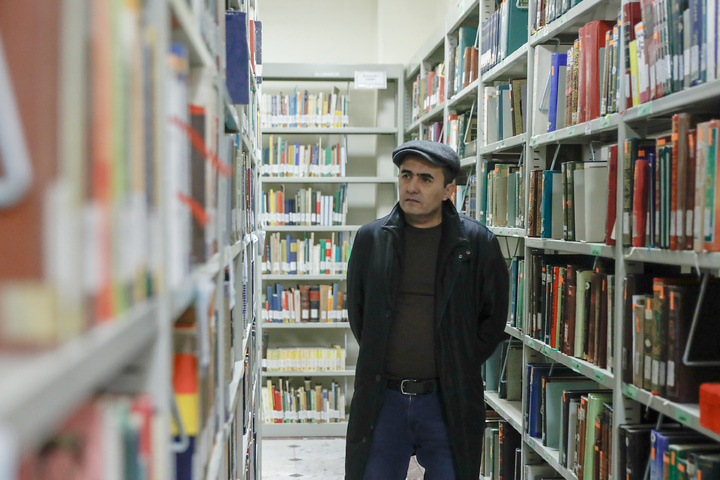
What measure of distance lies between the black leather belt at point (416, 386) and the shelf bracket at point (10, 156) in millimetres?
1886

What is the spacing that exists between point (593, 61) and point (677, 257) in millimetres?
800

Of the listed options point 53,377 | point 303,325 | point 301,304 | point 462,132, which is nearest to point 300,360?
point 303,325

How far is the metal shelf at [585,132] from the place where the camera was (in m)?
1.86

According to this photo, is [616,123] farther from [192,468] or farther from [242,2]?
[192,468]

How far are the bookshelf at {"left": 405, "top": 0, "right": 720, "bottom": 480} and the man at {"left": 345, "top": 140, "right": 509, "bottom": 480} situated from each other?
316mm

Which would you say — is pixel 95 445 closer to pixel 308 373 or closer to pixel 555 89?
pixel 555 89

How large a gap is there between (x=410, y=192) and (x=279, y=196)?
106 inches

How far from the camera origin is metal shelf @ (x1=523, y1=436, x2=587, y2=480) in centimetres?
216

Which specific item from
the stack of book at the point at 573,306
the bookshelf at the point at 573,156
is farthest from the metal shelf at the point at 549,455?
the stack of book at the point at 573,306

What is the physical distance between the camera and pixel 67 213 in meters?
0.40

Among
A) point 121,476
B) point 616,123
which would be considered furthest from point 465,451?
point 121,476

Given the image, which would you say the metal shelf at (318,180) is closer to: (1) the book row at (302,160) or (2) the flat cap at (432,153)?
(1) the book row at (302,160)

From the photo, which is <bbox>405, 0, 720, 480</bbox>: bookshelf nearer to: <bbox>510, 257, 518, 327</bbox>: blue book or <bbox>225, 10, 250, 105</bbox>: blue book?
<bbox>510, 257, 518, 327</bbox>: blue book

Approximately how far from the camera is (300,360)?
473 centimetres
